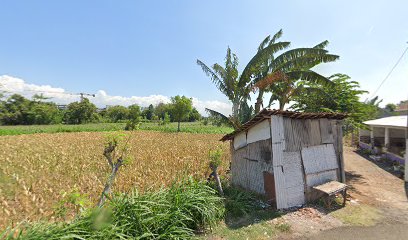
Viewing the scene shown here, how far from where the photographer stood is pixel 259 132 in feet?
22.9

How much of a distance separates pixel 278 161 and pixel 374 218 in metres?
2.92

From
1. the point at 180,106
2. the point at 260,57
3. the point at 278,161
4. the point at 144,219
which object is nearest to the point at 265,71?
the point at 260,57

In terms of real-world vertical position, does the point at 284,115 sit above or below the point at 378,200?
above

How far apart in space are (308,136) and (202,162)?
5302 mm

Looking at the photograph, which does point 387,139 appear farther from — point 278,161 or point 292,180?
point 278,161

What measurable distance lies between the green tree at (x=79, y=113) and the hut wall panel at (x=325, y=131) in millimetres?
57046

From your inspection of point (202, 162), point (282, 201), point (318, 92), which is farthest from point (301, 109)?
point (282, 201)

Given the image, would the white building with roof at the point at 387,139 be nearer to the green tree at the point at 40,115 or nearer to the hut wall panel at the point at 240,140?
the hut wall panel at the point at 240,140

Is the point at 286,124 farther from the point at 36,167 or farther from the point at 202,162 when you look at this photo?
the point at 36,167

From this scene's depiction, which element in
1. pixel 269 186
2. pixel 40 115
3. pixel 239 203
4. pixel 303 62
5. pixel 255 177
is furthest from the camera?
pixel 40 115

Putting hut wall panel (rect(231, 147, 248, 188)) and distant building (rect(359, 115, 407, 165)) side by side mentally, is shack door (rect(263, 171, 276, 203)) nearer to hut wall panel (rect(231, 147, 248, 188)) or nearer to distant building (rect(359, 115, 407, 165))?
hut wall panel (rect(231, 147, 248, 188))

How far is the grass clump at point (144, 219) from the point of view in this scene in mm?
3640

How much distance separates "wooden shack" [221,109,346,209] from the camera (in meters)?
6.32

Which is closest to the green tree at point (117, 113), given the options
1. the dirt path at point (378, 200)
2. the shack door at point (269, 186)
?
the dirt path at point (378, 200)
